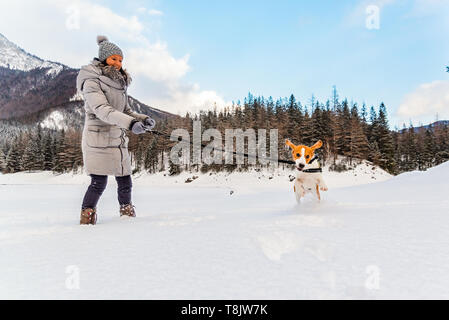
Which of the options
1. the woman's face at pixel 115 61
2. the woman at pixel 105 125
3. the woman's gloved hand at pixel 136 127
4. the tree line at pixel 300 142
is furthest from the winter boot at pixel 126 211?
the tree line at pixel 300 142

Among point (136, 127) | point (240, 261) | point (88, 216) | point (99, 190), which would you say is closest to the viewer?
point (240, 261)

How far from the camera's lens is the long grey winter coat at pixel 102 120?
2893mm

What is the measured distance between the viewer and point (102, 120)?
290 centimetres

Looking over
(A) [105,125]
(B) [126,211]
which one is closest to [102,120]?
(A) [105,125]

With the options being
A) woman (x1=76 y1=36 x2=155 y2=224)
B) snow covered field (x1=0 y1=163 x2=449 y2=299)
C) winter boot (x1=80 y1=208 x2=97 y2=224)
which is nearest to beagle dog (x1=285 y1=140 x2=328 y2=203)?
snow covered field (x1=0 y1=163 x2=449 y2=299)

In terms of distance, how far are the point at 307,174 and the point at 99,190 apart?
266 centimetres

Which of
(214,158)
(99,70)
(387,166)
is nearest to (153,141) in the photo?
(214,158)

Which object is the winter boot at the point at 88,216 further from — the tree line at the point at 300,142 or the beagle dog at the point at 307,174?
the tree line at the point at 300,142

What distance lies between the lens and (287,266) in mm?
1336

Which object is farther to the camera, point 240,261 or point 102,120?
point 102,120

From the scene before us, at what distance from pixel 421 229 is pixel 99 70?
3.61 m

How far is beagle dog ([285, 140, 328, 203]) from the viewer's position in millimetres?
3393

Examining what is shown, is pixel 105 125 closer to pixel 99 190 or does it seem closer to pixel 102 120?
pixel 102 120
